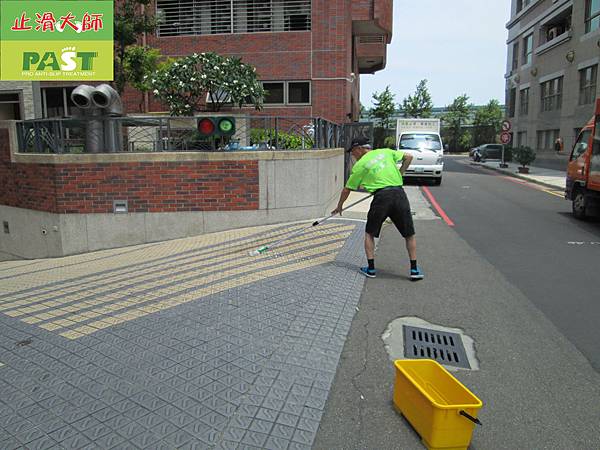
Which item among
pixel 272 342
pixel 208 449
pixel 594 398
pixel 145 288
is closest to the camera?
pixel 208 449

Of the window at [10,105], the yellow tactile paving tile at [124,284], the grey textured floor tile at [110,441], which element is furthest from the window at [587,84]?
the grey textured floor tile at [110,441]

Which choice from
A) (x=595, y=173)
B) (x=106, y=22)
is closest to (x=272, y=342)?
(x=595, y=173)

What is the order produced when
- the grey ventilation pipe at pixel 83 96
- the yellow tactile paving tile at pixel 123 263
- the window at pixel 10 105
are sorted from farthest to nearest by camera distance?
the window at pixel 10 105
the grey ventilation pipe at pixel 83 96
the yellow tactile paving tile at pixel 123 263

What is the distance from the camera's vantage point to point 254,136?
34.6ft

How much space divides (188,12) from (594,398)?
18417 millimetres

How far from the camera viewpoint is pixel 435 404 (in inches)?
114

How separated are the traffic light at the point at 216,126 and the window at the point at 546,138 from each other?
1033 inches

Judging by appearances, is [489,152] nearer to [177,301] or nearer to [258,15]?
[258,15]

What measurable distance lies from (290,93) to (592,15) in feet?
54.1

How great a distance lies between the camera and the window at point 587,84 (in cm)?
2425

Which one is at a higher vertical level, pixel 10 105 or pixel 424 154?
pixel 10 105

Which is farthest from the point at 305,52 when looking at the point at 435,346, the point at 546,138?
the point at 546,138

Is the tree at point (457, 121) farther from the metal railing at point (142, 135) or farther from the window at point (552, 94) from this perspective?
the metal railing at point (142, 135)

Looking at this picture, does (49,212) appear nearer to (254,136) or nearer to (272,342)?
(254,136)
